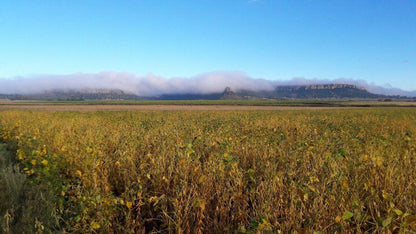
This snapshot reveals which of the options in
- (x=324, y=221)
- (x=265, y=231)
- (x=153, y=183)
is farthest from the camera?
(x=153, y=183)

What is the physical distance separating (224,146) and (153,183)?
86.2 inches

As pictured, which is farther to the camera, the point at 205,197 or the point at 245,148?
the point at 245,148

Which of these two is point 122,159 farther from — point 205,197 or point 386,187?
point 386,187

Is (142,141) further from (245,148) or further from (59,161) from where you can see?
(245,148)

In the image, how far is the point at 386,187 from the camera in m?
3.94

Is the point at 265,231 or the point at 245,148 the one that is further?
the point at 245,148

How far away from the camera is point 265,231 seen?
8.86 feet

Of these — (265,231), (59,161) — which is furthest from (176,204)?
(59,161)

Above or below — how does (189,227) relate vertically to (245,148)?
below

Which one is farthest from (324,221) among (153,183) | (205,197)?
(153,183)

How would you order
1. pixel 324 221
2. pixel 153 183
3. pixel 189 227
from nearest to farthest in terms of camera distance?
pixel 324 221
pixel 189 227
pixel 153 183

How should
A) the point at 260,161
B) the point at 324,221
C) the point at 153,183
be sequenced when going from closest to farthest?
1. the point at 324,221
2. the point at 153,183
3. the point at 260,161

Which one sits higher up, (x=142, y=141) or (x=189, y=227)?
(x=142, y=141)

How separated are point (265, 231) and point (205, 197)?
4.34 feet
